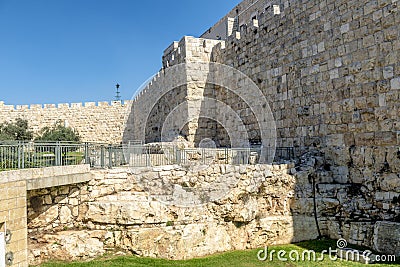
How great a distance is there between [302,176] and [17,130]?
675 inches

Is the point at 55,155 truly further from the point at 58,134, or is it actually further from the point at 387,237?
the point at 58,134

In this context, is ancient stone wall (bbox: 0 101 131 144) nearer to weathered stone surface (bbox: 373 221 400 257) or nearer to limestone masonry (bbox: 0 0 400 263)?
limestone masonry (bbox: 0 0 400 263)

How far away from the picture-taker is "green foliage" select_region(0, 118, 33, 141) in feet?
61.7

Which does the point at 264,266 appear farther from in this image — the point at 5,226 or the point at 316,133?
the point at 5,226

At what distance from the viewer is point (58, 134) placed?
17.7m

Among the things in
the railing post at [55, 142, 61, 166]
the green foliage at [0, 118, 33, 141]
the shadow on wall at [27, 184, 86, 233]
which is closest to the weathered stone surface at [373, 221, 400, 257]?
the shadow on wall at [27, 184, 86, 233]

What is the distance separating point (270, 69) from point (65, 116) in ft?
49.9

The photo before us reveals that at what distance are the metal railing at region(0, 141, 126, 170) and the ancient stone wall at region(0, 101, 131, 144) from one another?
14.4 m

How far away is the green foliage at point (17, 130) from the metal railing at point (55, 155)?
45.4 ft

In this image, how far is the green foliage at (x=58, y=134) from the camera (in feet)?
57.9

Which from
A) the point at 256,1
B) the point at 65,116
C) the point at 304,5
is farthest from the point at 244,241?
the point at 65,116

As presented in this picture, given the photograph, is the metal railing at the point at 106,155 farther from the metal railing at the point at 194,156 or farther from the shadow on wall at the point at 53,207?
the shadow on wall at the point at 53,207

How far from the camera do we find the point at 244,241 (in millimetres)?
6754

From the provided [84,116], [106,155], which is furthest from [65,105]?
[106,155]
